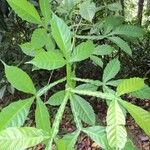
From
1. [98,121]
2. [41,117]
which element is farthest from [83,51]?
[98,121]

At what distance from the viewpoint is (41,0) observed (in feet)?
3.66

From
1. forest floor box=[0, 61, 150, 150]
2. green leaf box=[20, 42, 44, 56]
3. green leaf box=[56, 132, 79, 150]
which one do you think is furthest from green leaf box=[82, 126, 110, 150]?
forest floor box=[0, 61, 150, 150]

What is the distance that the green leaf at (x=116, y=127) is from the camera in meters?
0.59

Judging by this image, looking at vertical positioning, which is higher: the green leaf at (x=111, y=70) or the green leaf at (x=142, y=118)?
the green leaf at (x=142, y=118)

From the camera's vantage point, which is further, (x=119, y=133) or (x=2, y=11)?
(x=2, y=11)

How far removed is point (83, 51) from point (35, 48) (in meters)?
0.41

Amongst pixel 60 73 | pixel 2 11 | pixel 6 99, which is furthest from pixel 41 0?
pixel 6 99

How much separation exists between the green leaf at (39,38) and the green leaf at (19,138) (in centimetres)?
59

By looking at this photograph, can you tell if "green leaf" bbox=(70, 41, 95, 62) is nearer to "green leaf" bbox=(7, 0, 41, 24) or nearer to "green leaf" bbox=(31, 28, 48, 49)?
"green leaf" bbox=(7, 0, 41, 24)

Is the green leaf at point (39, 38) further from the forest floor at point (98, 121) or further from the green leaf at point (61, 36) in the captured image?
Answer: the forest floor at point (98, 121)

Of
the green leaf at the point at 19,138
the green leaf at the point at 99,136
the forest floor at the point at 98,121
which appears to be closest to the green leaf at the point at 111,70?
the green leaf at the point at 99,136

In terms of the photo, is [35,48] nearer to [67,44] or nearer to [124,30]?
[67,44]

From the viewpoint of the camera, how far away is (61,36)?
77 centimetres

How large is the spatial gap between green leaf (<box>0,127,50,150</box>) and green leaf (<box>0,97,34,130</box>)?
0.10 m
